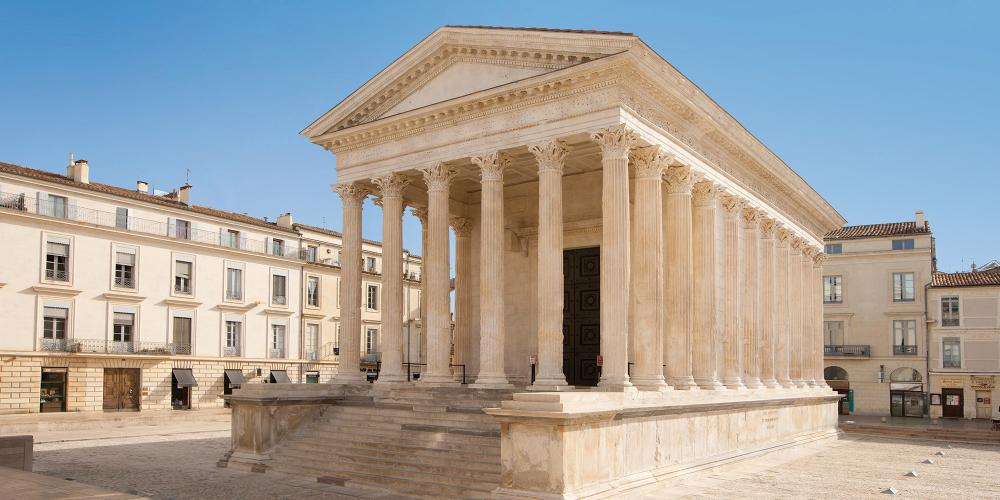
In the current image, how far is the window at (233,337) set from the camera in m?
46.7

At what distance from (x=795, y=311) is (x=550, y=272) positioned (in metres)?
14.7

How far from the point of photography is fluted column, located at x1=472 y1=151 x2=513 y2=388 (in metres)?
20.3

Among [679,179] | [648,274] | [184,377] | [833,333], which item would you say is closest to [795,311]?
[679,179]

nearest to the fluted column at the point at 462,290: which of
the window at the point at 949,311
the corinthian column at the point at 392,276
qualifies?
the corinthian column at the point at 392,276

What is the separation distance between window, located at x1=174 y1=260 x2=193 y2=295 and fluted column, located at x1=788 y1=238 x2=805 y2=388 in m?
30.0

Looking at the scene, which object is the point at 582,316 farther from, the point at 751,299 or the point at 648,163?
the point at 648,163

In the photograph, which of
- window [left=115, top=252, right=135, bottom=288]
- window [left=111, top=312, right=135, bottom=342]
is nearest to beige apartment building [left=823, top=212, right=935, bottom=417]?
window [left=111, top=312, right=135, bottom=342]

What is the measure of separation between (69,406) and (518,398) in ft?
105

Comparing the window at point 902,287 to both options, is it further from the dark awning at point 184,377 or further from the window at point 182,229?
the window at point 182,229

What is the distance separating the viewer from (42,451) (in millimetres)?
23156

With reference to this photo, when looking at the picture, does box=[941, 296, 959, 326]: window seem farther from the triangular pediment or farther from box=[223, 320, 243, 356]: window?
box=[223, 320, 243, 356]: window

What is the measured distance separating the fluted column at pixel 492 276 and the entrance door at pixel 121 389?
91.0 feet

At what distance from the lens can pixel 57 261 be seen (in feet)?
128

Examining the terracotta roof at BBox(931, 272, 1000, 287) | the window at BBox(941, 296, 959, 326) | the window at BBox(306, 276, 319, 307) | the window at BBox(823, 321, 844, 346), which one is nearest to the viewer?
the terracotta roof at BBox(931, 272, 1000, 287)
